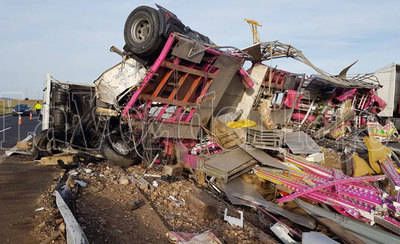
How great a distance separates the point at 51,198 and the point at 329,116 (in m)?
7.25

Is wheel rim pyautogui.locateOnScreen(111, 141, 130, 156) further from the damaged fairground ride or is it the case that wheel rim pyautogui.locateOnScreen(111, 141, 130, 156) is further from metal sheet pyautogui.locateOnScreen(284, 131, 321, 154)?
metal sheet pyautogui.locateOnScreen(284, 131, 321, 154)

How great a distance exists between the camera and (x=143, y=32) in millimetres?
5246

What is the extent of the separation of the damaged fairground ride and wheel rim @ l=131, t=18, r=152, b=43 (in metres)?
0.02

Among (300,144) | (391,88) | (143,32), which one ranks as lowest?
(300,144)

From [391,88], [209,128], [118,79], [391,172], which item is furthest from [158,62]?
[391,88]

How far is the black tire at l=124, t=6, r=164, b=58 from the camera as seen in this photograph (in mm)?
4980

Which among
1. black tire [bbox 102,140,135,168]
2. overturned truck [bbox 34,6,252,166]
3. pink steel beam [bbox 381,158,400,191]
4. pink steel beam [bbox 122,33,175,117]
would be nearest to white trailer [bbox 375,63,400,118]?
pink steel beam [bbox 381,158,400,191]

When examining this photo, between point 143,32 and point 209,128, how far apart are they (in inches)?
88.6

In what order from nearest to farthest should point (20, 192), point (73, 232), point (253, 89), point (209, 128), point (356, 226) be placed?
point (73, 232), point (356, 226), point (20, 192), point (209, 128), point (253, 89)

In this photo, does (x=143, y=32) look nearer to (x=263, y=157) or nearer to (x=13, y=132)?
(x=263, y=157)

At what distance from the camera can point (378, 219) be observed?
3.40 m

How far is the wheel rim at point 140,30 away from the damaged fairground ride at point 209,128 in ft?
0.06

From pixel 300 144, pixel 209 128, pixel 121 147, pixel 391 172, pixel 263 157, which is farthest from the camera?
pixel 209 128

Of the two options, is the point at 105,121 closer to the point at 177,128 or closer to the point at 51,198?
the point at 177,128
